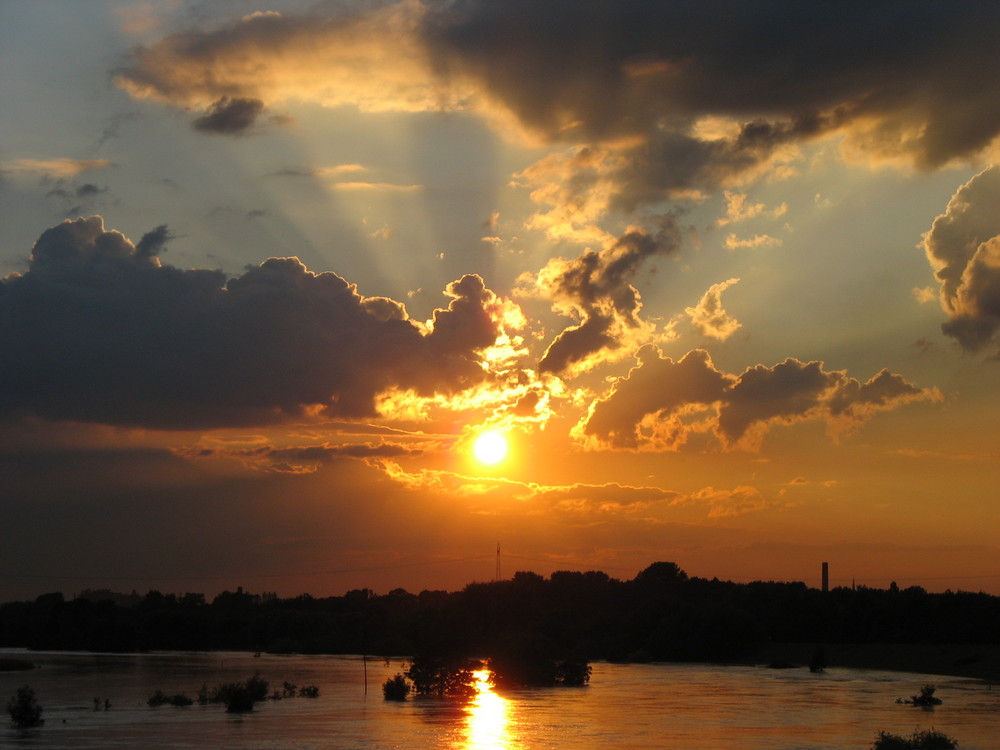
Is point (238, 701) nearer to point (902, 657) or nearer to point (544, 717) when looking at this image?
point (544, 717)

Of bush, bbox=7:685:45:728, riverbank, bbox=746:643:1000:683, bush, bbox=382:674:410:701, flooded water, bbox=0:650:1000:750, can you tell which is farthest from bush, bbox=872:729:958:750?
riverbank, bbox=746:643:1000:683

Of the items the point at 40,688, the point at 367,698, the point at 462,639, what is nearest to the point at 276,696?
the point at 367,698

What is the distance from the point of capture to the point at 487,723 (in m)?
65.5

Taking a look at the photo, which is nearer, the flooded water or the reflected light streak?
the reflected light streak

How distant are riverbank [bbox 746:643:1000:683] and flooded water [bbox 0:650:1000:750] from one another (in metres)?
6.42

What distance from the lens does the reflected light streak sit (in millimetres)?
54719

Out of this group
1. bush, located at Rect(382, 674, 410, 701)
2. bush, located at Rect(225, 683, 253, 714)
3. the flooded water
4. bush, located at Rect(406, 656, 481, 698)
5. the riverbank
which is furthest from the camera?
the riverbank

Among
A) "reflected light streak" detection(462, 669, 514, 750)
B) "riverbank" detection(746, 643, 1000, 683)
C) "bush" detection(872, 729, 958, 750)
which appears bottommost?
"riverbank" detection(746, 643, 1000, 683)

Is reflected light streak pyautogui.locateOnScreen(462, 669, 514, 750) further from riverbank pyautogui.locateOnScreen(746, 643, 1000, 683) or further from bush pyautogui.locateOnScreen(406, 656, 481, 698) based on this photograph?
riverbank pyautogui.locateOnScreen(746, 643, 1000, 683)

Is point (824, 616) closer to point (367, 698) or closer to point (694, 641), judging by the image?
point (694, 641)

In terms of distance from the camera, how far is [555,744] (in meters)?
55.0

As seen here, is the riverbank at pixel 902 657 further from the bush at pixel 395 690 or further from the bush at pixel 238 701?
the bush at pixel 238 701

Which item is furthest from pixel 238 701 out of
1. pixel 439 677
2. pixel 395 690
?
pixel 439 677

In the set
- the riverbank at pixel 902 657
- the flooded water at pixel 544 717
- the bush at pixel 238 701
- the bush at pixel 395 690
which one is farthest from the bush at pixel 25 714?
the riverbank at pixel 902 657
